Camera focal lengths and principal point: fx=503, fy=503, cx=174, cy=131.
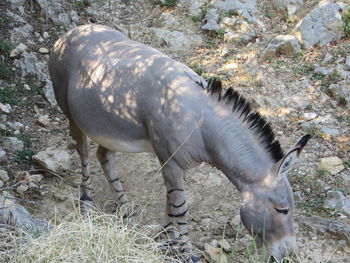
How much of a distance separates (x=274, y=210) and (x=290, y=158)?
55 cm

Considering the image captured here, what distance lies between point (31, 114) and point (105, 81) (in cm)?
285

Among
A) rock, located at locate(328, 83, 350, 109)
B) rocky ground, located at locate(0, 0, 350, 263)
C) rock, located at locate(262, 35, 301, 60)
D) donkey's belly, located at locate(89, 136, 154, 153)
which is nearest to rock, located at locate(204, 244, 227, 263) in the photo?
rocky ground, located at locate(0, 0, 350, 263)

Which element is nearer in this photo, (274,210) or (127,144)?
(274,210)

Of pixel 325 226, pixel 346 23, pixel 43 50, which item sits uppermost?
pixel 346 23

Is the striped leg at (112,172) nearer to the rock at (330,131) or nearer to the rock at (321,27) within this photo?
the rock at (330,131)

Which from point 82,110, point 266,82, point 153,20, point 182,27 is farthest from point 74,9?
point 82,110

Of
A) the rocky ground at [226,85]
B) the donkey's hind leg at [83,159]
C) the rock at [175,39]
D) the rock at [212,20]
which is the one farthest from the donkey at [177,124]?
the rock at [212,20]

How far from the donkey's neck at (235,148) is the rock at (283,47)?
403cm

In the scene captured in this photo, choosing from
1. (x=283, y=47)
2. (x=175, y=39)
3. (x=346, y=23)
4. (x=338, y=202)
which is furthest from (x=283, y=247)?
(x=175, y=39)

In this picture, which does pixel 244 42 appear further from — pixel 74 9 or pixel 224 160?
pixel 224 160

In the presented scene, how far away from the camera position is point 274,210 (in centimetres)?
468

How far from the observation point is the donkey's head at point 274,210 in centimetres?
465

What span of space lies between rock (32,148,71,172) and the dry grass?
92.5 inches

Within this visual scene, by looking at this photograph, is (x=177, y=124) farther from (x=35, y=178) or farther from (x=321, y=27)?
(x=321, y=27)
